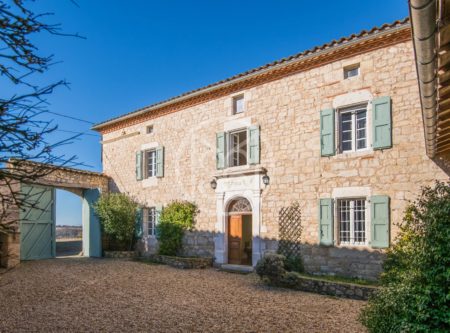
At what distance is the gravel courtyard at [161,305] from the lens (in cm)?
505

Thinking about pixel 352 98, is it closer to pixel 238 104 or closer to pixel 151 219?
pixel 238 104

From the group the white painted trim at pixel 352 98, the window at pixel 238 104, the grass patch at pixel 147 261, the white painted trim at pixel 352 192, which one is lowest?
the grass patch at pixel 147 261

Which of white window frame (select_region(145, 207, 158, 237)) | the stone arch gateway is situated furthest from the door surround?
the stone arch gateway

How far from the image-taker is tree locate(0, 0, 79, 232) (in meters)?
2.28

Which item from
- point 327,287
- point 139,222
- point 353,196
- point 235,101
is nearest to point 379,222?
point 353,196

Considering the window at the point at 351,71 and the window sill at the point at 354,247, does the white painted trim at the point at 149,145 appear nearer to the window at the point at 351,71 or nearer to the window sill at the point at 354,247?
the window at the point at 351,71

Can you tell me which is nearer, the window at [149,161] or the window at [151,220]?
the window at [151,220]

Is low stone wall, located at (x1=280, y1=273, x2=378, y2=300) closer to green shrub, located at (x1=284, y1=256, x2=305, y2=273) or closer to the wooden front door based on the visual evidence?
green shrub, located at (x1=284, y1=256, x2=305, y2=273)

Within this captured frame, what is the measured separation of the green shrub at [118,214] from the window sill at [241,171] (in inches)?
165

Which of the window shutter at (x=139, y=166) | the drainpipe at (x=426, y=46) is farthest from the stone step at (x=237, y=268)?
the drainpipe at (x=426, y=46)

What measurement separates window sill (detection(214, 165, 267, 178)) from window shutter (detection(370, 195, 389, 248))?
10.3ft

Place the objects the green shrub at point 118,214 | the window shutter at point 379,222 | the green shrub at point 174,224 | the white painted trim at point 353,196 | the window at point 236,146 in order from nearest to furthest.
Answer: the window shutter at point 379,222
the white painted trim at point 353,196
the window at point 236,146
the green shrub at point 174,224
the green shrub at point 118,214

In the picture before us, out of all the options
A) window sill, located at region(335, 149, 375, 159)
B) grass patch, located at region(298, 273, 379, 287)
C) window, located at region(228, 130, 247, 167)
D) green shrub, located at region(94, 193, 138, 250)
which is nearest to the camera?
grass patch, located at region(298, 273, 379, 287)

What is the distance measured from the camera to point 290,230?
914 cm
